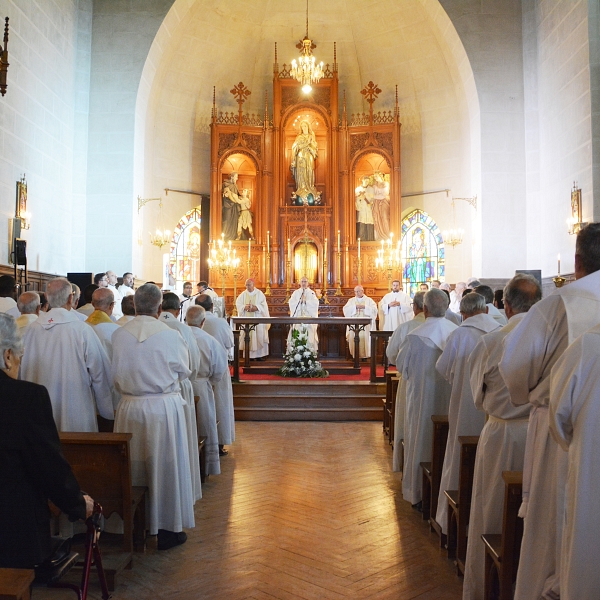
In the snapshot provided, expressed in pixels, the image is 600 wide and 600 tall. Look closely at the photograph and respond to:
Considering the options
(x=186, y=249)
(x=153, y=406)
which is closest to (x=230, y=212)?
(x=186, y=249)

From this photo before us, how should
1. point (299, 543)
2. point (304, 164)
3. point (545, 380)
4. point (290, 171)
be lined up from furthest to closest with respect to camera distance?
1. point (290, 171)
2. point (304, 164)
3. point (299, 543)
4. point (545, 380)

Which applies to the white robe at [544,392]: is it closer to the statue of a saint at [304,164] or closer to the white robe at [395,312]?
the white robe at [395,312]

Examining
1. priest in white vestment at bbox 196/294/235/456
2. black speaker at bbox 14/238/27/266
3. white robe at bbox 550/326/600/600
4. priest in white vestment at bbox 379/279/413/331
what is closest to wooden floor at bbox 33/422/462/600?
priest in white vestment at bbox 196/294/235/456

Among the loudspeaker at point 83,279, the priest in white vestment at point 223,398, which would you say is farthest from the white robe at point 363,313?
the priest in white vestment at point 223,398

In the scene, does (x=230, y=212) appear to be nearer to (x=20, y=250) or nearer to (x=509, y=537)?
(x=20, y=250)

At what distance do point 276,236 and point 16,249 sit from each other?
7226 mm

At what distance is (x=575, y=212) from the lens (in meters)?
11.6

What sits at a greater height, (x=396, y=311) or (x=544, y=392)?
(x=396, y=311)

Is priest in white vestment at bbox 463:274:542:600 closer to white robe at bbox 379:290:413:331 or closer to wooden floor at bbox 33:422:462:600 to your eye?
wooden floor at bbox 33:422:462:600

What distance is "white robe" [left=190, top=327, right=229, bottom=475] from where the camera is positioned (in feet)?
20.7

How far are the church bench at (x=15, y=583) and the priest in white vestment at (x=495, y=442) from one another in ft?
7.95

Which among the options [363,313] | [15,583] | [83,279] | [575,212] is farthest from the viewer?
[363,313]

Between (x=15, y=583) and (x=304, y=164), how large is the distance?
14638 mm

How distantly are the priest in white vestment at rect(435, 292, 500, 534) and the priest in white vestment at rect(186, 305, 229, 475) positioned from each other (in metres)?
2.56
